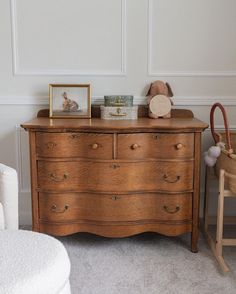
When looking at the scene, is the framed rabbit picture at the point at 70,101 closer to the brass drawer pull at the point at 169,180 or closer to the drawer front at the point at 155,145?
the drawer front at the point at 155,145

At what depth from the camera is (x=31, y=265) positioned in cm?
136

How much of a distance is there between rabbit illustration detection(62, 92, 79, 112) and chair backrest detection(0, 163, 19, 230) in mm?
823

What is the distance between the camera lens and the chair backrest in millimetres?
2021

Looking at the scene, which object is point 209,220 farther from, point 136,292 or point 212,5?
point 212,5

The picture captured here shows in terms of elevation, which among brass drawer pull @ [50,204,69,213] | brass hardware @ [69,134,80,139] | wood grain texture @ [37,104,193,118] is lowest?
brass drawer pull @ [50,204,69,213]

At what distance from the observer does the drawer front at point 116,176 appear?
2424 millimetres

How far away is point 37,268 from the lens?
1.34 m

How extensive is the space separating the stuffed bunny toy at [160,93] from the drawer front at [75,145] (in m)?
0.52

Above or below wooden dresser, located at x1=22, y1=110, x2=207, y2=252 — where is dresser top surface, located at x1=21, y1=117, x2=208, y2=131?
above

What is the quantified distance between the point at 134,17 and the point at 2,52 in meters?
0.98

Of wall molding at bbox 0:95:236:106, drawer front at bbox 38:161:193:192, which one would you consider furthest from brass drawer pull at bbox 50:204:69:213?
wall molding at bbox 0:95:236:106

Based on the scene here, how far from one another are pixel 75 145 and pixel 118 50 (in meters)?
0.83

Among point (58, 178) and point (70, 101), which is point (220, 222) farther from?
point (70, 101)

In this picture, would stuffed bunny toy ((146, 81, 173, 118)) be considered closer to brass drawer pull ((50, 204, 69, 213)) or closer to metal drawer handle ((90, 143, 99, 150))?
metal drawer handle ((90, 143, 99, 150))
